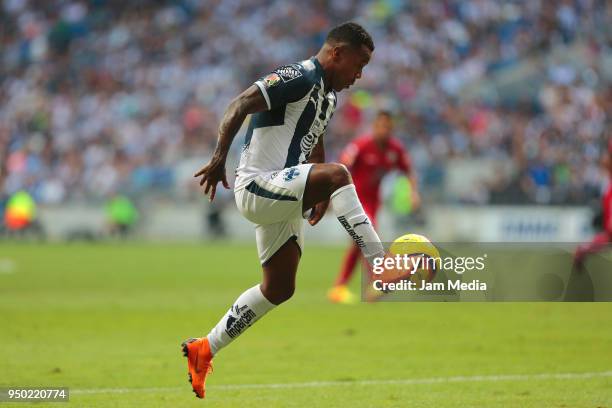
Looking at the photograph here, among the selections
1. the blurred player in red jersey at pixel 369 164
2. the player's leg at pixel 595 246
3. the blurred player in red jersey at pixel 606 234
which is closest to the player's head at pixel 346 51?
the player's leg at pixel 595 246

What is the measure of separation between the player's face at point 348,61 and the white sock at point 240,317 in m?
1.56

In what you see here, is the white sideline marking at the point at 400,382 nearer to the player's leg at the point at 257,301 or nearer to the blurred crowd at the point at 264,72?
the player's leg at the point at 257,301

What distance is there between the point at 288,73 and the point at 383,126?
7526 mm

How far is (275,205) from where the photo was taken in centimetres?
658

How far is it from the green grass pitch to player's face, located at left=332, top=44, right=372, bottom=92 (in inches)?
86.2

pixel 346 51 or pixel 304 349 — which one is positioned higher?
pixel 346 51

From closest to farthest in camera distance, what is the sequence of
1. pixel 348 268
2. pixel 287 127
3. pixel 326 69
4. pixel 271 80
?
pixel 271 80
pixel 287 127
pixel 326 69
pixel 348 268

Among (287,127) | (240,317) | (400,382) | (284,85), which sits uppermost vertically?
(284,85)

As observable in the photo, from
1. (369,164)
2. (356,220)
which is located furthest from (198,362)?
(369,164)

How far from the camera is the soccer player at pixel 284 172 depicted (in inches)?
252

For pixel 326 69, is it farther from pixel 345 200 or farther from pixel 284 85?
pixel 345 200

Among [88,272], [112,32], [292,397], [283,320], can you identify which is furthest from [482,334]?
[112,32]

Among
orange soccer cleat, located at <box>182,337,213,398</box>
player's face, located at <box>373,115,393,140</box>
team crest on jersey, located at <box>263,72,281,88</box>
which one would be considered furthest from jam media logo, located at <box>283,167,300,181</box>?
player's face, located at <box>373,115,393,140</box>

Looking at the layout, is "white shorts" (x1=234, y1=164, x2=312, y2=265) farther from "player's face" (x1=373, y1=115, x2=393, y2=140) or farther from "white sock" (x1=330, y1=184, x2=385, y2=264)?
"player's face" (x1=373, y1=115, x2=393, y2=140)
